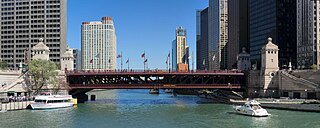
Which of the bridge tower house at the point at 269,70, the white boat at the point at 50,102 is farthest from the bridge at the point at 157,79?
the white boat at the point at 50,102

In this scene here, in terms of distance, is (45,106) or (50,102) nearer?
(45,106)

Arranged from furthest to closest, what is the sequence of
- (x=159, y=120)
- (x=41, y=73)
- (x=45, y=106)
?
(x=41, y=73) → (x=45, y=106) → (x=159, y=120)

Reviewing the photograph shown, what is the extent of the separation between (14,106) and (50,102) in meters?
10.2

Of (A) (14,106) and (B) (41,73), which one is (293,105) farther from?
(B) (41,73)

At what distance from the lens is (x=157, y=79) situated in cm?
15288

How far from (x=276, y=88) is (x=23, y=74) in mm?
76720

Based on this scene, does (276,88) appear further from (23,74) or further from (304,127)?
(23,74)

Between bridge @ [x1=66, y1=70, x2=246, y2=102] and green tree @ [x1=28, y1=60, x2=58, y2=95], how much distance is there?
26.3 ft

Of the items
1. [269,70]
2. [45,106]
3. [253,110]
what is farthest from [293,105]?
[45,106]

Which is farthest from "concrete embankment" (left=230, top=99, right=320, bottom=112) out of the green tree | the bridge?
the green tree

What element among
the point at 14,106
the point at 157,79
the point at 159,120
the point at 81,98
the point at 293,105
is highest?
the point at 157,79

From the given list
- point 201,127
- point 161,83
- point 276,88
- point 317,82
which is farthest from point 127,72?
point 201,127

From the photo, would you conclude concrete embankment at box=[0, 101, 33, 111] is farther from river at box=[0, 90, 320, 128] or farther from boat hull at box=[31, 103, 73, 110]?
river at box=[0, 90, 320, 128]

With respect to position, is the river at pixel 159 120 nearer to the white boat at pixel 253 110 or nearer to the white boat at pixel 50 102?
the white boat at pixel 253 110
